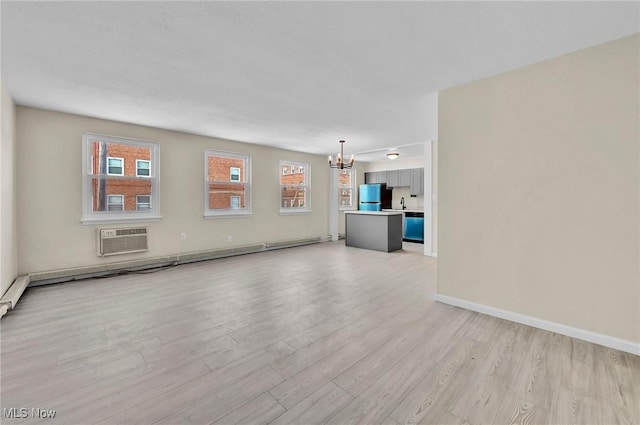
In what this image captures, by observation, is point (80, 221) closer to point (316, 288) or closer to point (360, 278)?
point (316, 288)

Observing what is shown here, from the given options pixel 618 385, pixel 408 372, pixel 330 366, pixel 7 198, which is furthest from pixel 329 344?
pixel 7 198

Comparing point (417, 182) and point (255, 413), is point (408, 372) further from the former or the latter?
point (417, 182)

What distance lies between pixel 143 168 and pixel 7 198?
1786 millimetres

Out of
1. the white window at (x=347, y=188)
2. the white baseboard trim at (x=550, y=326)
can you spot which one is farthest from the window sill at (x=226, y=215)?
the white baseboard trim at (x=550, y=326)

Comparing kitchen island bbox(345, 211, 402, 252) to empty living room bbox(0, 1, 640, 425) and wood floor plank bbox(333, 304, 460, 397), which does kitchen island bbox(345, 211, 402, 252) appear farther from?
wood floor plank bbox(333, 304, 460, 397)

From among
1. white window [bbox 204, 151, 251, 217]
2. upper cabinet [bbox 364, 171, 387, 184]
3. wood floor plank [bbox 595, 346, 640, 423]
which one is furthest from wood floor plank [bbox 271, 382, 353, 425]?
upper cabinet [bbox 364, 171, 387, 184]

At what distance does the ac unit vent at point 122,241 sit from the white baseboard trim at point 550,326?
462cm

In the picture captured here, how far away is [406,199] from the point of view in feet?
28.9

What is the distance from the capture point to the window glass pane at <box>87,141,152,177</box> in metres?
4.36

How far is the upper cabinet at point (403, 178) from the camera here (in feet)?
26.3

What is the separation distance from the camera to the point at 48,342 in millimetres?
2281

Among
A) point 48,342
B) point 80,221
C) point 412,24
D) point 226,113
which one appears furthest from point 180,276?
point 412,24

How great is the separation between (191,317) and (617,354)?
362cm

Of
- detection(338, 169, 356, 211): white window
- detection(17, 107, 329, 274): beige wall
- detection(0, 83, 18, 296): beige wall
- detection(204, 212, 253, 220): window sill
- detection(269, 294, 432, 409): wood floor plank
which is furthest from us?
detection(338, 169, 356, 211): white window
